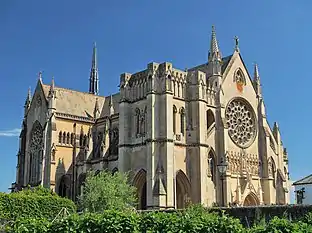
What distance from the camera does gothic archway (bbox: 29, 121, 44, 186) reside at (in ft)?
228

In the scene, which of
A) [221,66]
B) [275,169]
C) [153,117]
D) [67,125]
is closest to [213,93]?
[221,66]

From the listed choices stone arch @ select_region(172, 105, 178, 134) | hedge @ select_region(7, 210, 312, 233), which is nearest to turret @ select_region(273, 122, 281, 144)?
stone arch @ select_region(172, 105, 178, 134)

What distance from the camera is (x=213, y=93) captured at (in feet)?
188

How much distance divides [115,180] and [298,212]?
2143cm

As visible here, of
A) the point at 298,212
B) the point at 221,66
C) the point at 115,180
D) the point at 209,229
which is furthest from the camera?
the point at 221,66

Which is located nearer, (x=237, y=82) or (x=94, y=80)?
(x=237, y=82)

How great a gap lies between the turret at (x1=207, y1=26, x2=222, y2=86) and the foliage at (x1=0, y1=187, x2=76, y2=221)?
75.7 ft

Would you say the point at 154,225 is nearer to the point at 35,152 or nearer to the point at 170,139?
the point at 170,139

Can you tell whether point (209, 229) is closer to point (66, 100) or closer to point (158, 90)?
point (158, 90)

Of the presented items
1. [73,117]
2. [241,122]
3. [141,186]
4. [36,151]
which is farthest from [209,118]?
[36,151]

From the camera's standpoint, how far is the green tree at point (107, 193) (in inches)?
1802

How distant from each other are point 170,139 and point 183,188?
6.03 m

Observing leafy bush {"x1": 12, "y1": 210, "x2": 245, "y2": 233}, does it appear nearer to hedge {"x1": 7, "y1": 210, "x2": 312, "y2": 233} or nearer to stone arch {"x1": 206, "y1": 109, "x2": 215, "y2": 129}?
hedge {"x1": 7, "y1": 210, "x2": 312, "y2": 233}

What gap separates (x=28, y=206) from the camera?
45500 mm
